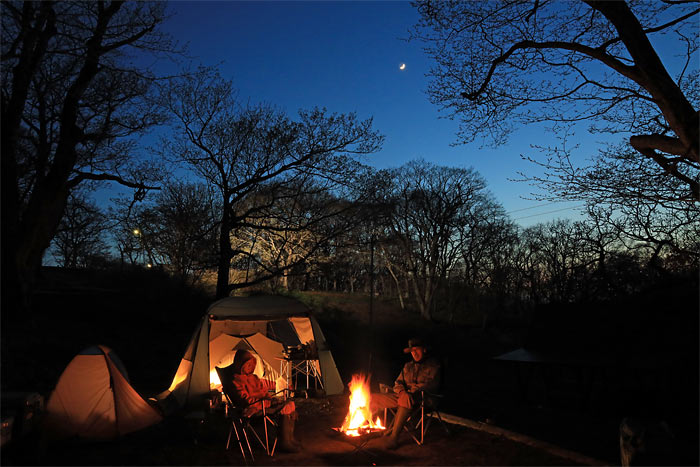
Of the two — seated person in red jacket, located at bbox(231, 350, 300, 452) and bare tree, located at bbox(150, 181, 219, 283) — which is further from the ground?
bare tree, located at bbox(150, 181, 219, 283)

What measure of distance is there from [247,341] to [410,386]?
4234mm

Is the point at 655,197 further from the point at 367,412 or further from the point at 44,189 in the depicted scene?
A: the point at 44,189

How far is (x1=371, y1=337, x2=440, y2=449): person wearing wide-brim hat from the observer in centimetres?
551

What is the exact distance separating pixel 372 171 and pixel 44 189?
870cm

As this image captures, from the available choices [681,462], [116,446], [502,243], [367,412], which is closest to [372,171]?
[367,412]

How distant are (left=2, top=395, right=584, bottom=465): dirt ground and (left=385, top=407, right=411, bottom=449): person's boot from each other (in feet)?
0.32

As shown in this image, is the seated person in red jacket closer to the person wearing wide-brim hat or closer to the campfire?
the campfire

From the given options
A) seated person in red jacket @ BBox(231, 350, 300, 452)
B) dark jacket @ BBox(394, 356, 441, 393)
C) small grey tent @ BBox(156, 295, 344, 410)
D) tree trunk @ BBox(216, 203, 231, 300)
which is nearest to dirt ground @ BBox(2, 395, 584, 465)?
seated person in red jacket @ BBox(231, 350, 300, 452)

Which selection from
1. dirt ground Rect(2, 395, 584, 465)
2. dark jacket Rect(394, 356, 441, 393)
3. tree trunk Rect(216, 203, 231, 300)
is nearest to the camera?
dirt ground Rect(2, 395, 584, 465)

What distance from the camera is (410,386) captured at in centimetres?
579

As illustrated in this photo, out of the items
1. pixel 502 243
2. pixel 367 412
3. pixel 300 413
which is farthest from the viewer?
pixel 502 243

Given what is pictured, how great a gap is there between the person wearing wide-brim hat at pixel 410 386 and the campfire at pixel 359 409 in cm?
13

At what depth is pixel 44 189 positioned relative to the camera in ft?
32.7

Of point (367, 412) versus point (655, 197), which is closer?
point (367, 412)
